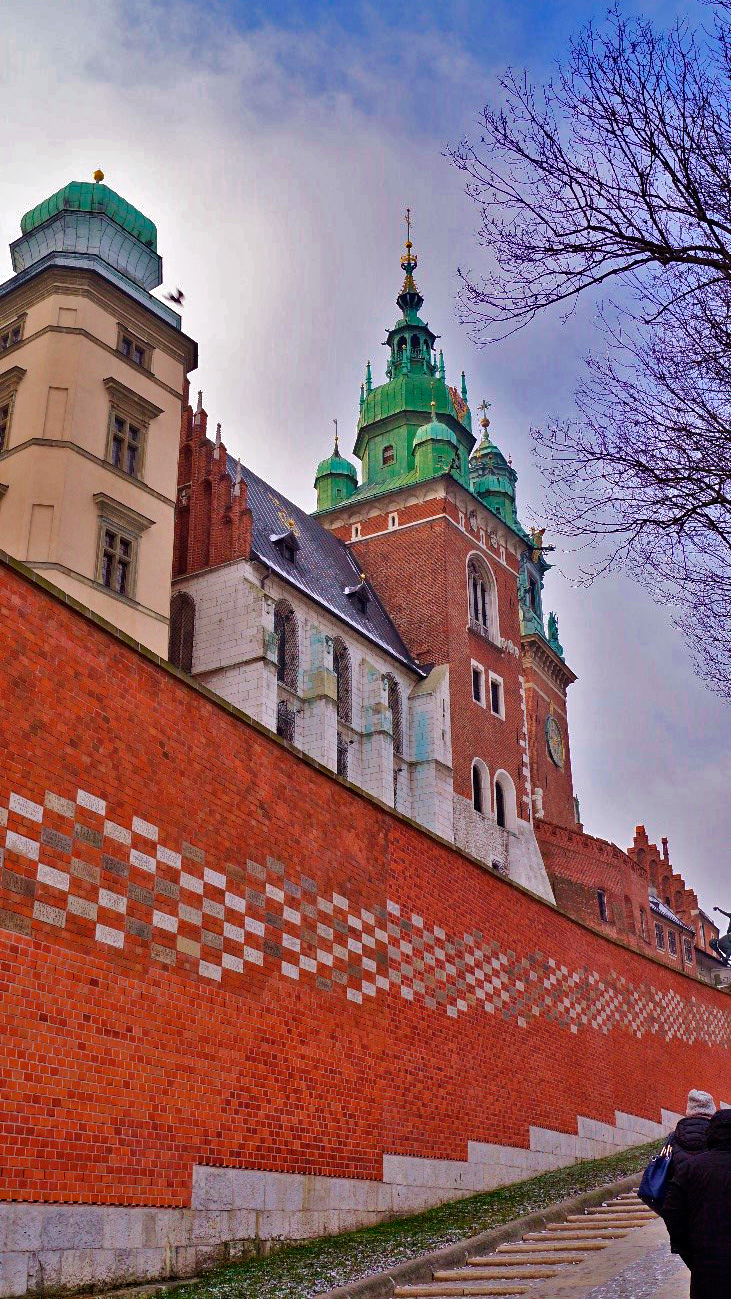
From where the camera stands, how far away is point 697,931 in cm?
6906

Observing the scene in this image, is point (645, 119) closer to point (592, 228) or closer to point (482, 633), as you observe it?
point (592, 228)

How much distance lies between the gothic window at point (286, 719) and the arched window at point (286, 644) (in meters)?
0.59

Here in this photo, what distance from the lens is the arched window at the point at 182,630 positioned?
101ft

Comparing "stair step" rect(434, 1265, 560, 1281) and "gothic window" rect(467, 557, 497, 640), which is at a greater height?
"gothic window" rect(467, 557, 497, 640)

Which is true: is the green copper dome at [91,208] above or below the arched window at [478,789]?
above

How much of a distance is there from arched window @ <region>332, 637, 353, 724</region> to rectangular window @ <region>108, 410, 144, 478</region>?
32.3ft

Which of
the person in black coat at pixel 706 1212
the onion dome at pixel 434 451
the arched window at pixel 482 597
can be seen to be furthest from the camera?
the onion dome at pixel 434 451

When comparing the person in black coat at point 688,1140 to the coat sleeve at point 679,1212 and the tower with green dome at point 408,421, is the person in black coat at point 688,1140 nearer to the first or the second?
the coat sleeve at point 679,1212

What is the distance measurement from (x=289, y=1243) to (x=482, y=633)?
112 feet

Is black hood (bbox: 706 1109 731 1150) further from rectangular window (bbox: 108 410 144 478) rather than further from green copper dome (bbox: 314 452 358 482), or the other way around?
green copper dome (bbox: 314 452 358 482)

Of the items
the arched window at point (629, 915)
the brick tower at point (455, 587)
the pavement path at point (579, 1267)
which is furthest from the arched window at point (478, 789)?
the pavement path at point (579, 1267)

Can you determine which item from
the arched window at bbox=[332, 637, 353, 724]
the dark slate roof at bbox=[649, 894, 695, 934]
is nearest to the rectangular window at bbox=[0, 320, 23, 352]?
the arched window at bbox=[332, 637, 353, 724]

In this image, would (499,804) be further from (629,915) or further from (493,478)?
(493,478)

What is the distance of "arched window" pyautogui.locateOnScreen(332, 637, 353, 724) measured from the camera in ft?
116
